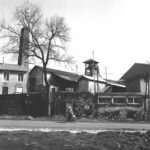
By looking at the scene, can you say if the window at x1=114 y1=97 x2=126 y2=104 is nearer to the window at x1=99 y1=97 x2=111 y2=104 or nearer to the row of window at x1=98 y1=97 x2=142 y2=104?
the row of window at x1=98 y1=97 x2=142 y2=104

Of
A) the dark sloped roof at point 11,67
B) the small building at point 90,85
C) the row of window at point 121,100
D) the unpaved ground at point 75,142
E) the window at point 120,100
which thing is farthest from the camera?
the dark sloped roof at point 11,67

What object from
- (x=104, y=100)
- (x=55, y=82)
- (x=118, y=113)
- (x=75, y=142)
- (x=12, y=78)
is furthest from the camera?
(x=55, y=82)

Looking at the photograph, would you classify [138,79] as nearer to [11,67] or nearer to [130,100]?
[130,100]

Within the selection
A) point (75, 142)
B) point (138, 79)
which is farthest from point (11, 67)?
point (75, 142)

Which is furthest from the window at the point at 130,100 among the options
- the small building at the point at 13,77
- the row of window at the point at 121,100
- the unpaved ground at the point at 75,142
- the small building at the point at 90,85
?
the small building at the point at 13,77

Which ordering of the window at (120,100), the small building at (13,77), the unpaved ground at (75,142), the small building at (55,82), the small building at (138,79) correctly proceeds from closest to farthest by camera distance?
1. the unpaved ground at (75,142)
2. the window at (120,100)
3. the small building at (138,79)
4. the small building at (13,77)
5. the small building at (55,82)

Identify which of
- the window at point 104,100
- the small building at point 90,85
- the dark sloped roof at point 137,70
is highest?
the dark sloped roof at point 137,70

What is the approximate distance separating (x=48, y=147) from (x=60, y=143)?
92cm

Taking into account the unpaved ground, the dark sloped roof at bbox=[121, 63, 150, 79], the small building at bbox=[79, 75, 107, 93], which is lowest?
the unpaved ground

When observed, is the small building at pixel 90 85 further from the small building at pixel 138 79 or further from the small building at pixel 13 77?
the small building at pixel 13 77

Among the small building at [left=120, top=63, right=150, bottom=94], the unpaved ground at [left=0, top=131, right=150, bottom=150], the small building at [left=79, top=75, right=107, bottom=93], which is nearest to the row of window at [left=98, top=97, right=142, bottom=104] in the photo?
the small building at [left=120, top=63, right=150, bottom=94]

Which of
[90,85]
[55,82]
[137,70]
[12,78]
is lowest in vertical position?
[90,85]

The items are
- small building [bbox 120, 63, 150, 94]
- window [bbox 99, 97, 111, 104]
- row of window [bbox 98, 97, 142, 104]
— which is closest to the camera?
row of window [bbox 98, 97, 142, 104]

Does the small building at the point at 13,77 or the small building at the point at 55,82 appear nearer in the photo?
the small building at the point at 13,77
